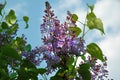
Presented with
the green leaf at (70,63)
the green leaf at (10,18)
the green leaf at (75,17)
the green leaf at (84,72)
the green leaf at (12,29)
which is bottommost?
the green leaf at (70,63)

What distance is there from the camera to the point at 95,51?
3014 millimetres

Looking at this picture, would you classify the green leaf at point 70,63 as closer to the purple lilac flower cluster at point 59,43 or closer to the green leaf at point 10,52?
the purple lilac flower cluster at point 59,43

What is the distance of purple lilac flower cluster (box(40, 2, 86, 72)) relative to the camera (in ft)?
9.20

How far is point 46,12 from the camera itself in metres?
3.17

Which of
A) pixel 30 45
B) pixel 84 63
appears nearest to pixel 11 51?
pixel 30 45

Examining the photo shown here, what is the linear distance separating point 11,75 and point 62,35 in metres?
0.66

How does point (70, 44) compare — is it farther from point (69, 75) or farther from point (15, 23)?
point (15, 23)

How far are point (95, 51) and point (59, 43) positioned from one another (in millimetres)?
380

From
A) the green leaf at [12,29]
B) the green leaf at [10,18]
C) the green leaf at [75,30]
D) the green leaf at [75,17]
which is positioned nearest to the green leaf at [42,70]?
the green leaf at [75,30]

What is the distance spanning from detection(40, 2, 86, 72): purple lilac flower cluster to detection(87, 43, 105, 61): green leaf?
16 centimetres

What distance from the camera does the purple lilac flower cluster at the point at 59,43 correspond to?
2.80m

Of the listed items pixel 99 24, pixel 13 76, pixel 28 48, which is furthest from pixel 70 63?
pixel 28 48

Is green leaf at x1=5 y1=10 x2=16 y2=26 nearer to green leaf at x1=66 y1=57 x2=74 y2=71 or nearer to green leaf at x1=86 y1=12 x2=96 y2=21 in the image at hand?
green leaf at x1=86 y1=12 x2=96 y2=21

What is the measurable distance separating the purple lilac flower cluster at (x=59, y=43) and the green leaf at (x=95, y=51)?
164mm
